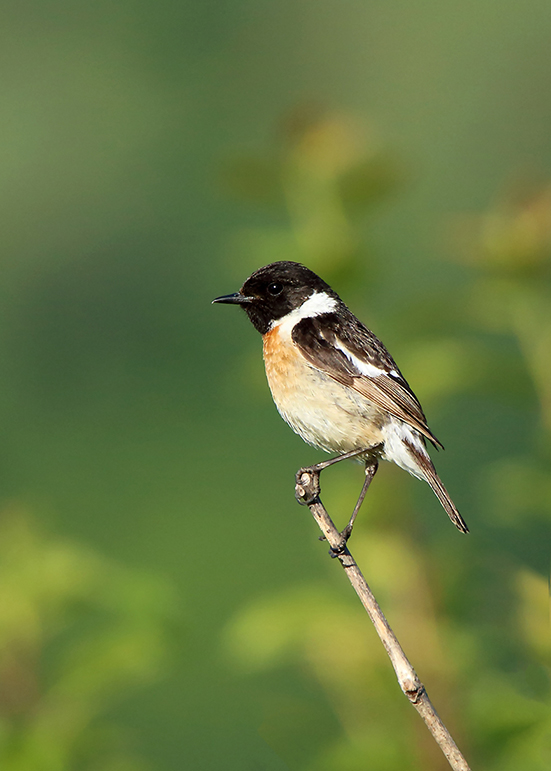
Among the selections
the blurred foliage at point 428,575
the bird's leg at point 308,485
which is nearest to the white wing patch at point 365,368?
the blurred foliage at point 428,575

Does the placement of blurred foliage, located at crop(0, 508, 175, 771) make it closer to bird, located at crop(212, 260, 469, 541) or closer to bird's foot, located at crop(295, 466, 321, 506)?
bird's foot, located at crop(295, 466, 321, 506)

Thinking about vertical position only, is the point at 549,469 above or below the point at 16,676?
below

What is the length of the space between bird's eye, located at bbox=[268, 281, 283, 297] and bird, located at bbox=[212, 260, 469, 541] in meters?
0.18

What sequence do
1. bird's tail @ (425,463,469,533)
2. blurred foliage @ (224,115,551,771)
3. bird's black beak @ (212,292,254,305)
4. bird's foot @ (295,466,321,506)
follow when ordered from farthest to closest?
bird's black beak @ (212,292,254,305) < blurred foliage @ (224,115,551,771) < bird's tail @ (425,463,469,533) < bird's foot @ (295,466,321,506)

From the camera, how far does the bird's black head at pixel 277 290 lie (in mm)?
3605

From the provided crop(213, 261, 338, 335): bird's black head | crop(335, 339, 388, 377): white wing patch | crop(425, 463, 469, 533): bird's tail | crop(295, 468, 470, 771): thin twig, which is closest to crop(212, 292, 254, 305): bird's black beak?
crop(213, 261, 338, 335): bird's black head

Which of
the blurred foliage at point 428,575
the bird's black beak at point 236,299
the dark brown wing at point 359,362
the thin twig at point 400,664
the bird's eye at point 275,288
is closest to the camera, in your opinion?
the thin twig at point 400,664

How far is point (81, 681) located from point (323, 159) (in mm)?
2206

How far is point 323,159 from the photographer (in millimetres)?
3564

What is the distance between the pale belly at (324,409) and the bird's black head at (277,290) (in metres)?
0.29

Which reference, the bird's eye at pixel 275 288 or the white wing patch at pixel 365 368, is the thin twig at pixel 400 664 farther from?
the bird's eye at pixel 275 288

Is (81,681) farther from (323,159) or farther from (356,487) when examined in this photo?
(323,159)

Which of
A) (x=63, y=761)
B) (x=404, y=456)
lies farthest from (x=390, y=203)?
(x=63, y=761)

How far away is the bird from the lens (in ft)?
10.8
